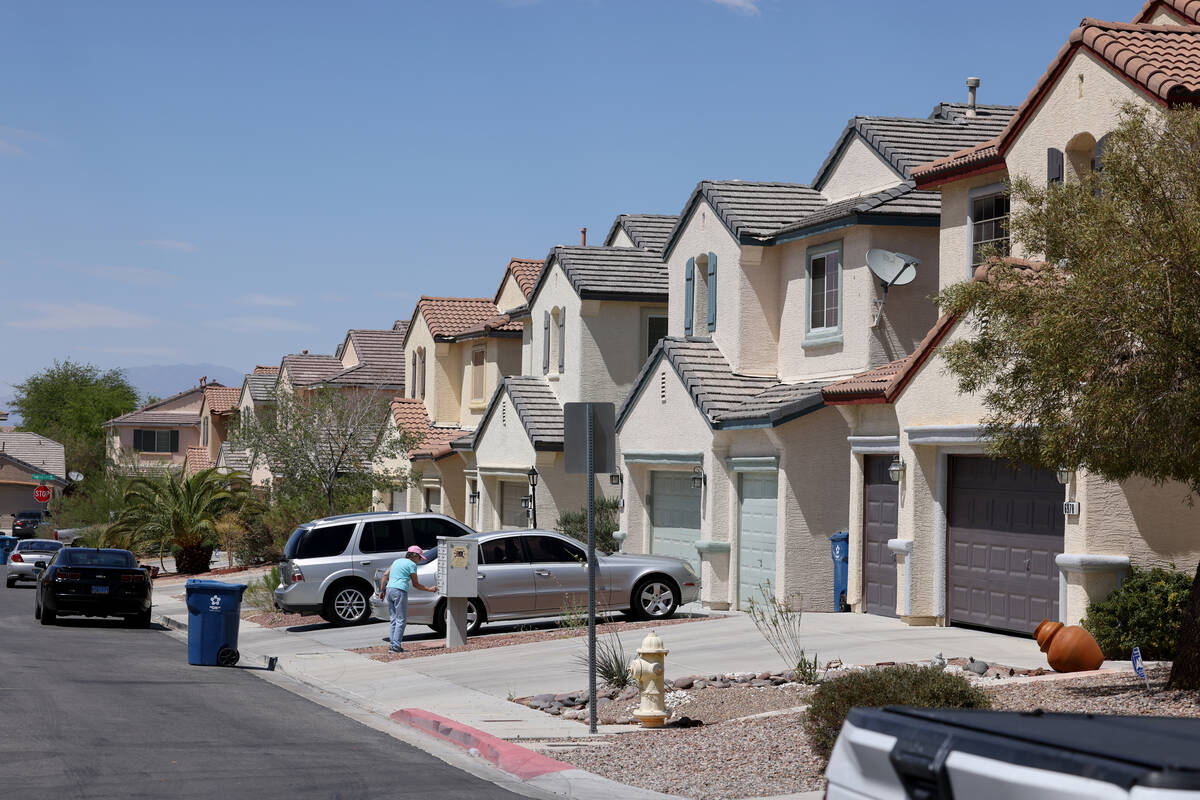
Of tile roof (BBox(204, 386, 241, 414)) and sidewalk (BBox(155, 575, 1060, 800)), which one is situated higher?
tile roof (BBox(204, 386, 241, 414))

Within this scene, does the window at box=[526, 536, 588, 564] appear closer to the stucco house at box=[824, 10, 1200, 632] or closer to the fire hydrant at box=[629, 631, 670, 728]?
the stucco house at box=[824, 10, 1200, 632]

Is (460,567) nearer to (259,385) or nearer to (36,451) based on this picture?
(259,385)

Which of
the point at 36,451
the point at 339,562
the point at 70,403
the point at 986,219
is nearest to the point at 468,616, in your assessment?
the point at 339,562

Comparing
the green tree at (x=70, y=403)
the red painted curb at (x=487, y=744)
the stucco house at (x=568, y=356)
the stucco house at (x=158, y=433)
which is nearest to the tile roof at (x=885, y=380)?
the red painted curb at (x=487, y=744)

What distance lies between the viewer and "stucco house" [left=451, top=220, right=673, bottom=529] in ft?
103

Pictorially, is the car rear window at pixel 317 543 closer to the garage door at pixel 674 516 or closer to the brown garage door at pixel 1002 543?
the garage door at pixel 674 516

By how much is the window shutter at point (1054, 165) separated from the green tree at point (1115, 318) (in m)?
5.04

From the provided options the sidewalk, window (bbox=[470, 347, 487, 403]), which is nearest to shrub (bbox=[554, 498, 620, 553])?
the sidewalk

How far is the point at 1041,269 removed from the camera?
11500mm

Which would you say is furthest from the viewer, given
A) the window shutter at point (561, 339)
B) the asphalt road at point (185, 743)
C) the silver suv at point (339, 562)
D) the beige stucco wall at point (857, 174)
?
the window shutter at point (561, 339)

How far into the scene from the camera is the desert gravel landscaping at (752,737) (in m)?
10.5

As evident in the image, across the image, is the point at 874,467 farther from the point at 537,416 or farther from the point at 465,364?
the point at 465,364

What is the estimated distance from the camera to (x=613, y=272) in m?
32.1

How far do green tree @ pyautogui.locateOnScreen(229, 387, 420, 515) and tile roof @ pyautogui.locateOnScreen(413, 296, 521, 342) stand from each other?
330cm
